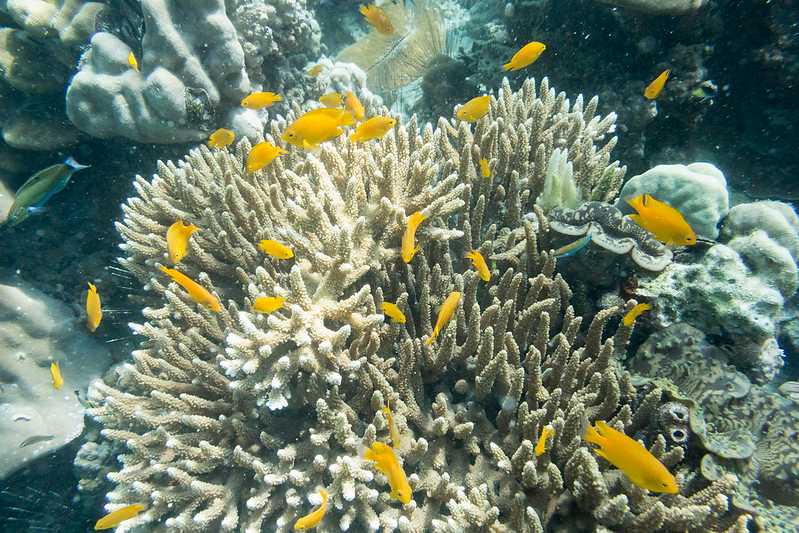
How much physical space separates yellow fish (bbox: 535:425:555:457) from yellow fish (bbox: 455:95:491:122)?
Answer: 2.63 m

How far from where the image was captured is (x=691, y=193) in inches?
152

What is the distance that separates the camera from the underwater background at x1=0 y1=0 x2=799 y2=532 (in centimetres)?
273

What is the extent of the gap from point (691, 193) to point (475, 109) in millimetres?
2094

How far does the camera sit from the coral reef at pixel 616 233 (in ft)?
10.6

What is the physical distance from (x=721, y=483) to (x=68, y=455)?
715cm

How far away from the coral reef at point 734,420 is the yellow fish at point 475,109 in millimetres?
2299

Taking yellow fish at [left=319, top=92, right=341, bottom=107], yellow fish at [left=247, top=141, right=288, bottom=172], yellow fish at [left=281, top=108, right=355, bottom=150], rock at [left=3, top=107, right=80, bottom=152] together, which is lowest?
yellow fish at [left=319, top=92, right=341, bottom=107]

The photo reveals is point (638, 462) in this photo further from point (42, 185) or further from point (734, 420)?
point (42, 185)

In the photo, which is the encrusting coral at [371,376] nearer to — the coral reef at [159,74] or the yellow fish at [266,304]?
the yellow fish at [266,304]

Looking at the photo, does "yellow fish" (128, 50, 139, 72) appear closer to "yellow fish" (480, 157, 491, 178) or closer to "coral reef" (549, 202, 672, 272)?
"yellow fish" (480, 157, 491, 178)

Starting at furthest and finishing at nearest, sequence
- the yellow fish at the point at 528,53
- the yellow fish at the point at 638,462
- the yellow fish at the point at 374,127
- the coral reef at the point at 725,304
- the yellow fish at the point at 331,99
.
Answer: the yellow fish at the point at 331,99 < the yellow fish at the point at 528,53 < the coral reef at the point at 725,304 < the yellow fish at the point at 374,127 < the yellow fish at the point at 638,462

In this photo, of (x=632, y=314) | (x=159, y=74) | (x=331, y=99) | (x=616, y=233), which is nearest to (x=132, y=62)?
(x=159, y=74)

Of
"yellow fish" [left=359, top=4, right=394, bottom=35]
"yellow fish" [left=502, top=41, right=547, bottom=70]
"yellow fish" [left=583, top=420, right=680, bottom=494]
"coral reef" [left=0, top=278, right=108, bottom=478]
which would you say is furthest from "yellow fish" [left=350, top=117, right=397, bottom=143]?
"coral reef" [left=0, top=278, right=108, bottom=478]

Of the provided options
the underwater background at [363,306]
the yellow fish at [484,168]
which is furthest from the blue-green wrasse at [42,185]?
the yellow fish at [484,168]
